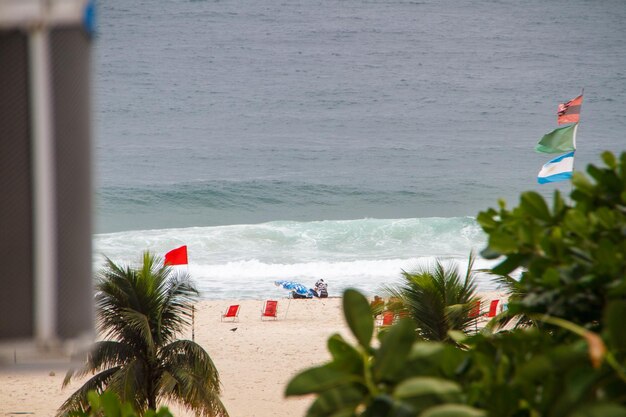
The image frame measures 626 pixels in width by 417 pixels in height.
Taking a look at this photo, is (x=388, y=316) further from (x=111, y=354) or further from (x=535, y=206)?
(x=535, y=206)

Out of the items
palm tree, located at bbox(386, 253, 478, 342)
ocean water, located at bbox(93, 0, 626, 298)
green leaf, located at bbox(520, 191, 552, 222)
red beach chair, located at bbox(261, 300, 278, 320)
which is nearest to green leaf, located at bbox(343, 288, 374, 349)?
green leaf, located at bbox(520, 191, 552, 222)

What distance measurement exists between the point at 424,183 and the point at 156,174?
14262 mm

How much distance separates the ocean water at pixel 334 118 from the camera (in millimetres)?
36281

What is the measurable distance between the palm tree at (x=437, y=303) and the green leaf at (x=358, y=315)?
6.67 meters

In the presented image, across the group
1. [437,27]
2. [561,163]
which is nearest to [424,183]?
[437,27]

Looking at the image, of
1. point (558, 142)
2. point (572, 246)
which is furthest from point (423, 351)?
point (558, 142)

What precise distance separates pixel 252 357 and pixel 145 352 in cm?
567

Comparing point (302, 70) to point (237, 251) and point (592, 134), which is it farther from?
point (237, 251)

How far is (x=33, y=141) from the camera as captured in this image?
1.13 m

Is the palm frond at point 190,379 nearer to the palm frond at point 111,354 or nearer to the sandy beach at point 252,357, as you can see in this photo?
the palm frond at point 111,354

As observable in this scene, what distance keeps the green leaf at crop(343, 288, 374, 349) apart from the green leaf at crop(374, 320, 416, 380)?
0.12 ft

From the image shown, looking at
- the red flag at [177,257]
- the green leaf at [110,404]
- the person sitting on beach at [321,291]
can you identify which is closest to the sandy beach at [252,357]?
the person sitting on beach at [321,291]

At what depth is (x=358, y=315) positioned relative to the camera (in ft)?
4.43

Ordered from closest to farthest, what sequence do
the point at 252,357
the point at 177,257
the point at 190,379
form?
the point at 190,379, the point at 177,257, the point at 252,357
